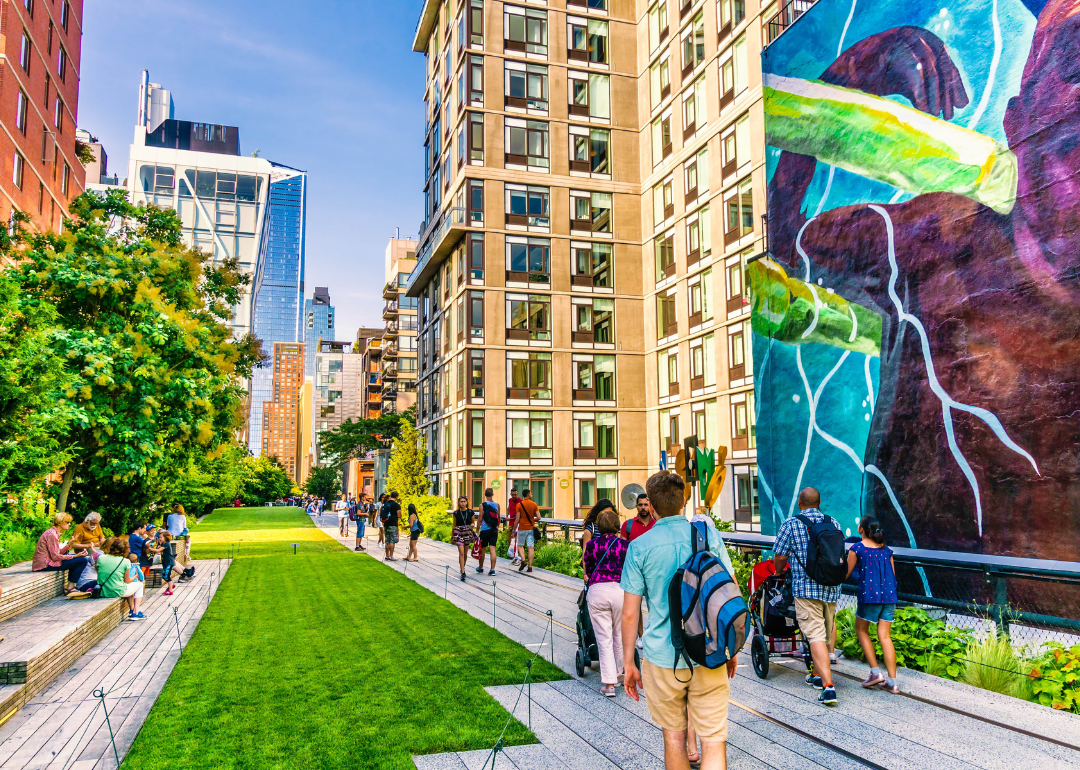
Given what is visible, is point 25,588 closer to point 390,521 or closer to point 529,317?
point 390,521

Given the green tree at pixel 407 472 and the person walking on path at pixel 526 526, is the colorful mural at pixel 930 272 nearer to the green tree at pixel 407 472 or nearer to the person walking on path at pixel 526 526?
the person walking on path at pixel 526 526

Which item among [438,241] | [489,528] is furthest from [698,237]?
[489,528]

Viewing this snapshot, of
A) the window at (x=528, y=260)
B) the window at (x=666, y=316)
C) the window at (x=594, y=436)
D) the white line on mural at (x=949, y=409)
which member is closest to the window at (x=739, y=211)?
the window at (x=666, y=316)

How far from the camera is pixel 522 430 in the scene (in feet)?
142

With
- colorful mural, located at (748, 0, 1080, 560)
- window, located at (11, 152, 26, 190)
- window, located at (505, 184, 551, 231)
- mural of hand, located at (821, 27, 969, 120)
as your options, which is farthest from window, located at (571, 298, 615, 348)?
mural of hand, located at (821, 27, 969, 120)

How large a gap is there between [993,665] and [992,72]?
10.6 m

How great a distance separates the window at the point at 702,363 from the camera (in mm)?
37656

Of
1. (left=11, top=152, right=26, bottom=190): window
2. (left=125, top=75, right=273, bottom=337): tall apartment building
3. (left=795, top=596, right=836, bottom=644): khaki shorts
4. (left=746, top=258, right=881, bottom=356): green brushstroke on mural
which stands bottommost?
(left=795, top=596, right=836, bottom=644): khaki shorts

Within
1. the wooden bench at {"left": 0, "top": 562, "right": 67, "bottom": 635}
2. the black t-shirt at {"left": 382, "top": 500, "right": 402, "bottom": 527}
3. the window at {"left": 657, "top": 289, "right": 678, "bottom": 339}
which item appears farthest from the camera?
the window at {"left": 657, "top": 289, "right": 678, "bottom": 339}

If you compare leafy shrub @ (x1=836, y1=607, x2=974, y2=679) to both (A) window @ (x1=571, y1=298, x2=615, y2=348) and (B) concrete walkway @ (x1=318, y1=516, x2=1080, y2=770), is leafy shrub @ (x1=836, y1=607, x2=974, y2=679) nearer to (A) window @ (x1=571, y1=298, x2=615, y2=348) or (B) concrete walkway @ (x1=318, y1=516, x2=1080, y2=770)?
(B) concrete walkway @ (x1=318, y1=516, x2=1080, y2=770)

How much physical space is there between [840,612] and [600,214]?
3759 centimetres

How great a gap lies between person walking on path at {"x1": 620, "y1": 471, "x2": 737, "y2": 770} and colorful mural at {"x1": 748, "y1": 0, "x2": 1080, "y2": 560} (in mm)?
9755

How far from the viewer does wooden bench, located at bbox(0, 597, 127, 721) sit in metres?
7.97

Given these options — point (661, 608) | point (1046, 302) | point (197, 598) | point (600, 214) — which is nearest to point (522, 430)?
point (600, 214)
